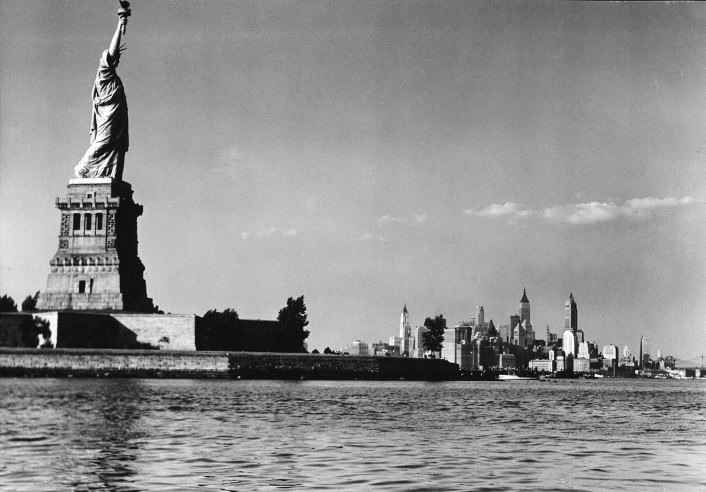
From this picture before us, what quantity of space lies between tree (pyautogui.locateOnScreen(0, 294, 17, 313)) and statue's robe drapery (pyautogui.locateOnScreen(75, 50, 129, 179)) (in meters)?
14.5

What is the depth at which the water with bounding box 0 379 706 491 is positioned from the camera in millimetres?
21391

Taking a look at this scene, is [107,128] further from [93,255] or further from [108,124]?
[93,255]

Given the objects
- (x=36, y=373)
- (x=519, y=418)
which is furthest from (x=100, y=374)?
(x=519, y=418)

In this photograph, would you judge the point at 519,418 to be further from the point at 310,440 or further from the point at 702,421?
the point at 310,440

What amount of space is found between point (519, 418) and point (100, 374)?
4715 centimetres

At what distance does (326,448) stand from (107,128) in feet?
252

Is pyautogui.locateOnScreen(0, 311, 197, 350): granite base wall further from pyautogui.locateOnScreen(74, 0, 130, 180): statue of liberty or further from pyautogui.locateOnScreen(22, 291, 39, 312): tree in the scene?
pyautogui.locateOnScreen(74, 0, 130, 180): statue of liberty

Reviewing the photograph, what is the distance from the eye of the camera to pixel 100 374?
269 ft

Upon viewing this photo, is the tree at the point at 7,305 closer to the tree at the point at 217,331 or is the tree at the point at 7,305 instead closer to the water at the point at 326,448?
the tree at the point at 217,331

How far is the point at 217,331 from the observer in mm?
96000

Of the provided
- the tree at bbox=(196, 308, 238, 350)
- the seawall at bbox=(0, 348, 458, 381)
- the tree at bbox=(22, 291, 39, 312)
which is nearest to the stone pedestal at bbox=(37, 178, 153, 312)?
the tree at bbox=(22, 291, 39, 312)

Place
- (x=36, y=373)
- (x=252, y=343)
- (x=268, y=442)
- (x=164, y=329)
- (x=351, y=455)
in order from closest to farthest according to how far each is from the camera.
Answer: (x=351, y=455)
(x=268, y=442)
(x=36, y=373)
(x=164, y=329)
(x=252, y=343)

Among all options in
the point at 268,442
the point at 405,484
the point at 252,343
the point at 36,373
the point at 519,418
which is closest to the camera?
the point at 405,484

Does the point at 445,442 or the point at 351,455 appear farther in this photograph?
the point at 445,442
